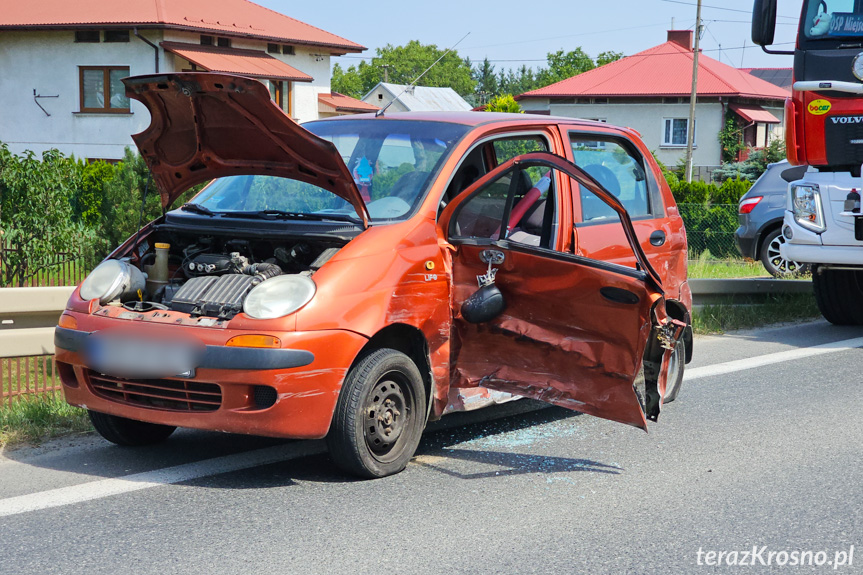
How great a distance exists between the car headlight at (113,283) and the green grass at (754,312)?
6.34m

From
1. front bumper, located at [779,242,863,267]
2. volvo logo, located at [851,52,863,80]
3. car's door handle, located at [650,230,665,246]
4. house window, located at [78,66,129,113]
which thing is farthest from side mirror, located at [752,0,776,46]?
house window, located at [78,66,129,113]

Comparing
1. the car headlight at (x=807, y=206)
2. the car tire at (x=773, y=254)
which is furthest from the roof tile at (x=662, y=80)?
the car headlight at (x=807, y=206)

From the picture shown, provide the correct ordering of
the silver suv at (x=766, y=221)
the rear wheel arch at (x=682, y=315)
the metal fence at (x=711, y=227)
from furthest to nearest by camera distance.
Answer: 1. the metal fence at (x=711, y=227)
2. the silver suv at (x=766, y=221)
3. the rear wheel arch at (x=682, y=315)

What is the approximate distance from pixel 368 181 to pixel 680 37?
5706 centimetres

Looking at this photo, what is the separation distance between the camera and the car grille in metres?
4.67

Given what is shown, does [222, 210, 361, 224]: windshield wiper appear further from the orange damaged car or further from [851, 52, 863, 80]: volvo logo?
[851, 52, 863, 80]: volvo logo

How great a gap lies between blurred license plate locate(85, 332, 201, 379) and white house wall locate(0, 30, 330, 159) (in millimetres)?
29839

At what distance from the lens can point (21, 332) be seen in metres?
6.34

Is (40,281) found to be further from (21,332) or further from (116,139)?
(116,139)

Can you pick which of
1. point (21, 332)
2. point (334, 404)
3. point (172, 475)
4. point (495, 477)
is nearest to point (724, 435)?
point (495, 477)

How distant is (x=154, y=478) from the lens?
4.89 m

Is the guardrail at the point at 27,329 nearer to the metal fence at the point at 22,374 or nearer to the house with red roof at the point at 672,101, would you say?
the metal fence at the point at 22,374

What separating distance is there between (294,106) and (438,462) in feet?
112

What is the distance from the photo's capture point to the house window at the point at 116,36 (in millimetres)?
33438
